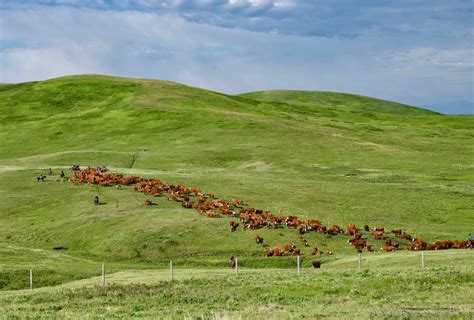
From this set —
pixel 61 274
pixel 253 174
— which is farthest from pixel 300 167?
pixel 61 274

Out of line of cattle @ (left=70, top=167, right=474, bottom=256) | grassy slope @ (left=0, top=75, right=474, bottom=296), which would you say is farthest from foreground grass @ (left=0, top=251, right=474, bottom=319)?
line of cattle @ (left=70, top=167, right=474, bottom=256)

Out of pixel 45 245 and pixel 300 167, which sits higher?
pixel 300 167

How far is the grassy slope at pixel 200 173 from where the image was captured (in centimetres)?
6656

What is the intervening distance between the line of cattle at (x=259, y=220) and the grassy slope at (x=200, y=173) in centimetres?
173

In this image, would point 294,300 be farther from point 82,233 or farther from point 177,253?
point 82,233

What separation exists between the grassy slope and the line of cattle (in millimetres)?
1731

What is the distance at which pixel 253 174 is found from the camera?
342ft

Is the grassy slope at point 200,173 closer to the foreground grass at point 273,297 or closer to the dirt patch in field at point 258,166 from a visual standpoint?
the dirt patch in field at point 258,166

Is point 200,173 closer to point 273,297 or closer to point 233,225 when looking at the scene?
point 233,225

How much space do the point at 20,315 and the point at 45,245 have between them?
39329mm

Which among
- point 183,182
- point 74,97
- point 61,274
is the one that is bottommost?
point 61,274

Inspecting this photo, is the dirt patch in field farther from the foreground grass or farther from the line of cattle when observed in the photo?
the foreground grass

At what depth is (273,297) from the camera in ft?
115

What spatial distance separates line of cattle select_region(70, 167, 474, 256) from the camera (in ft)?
202
